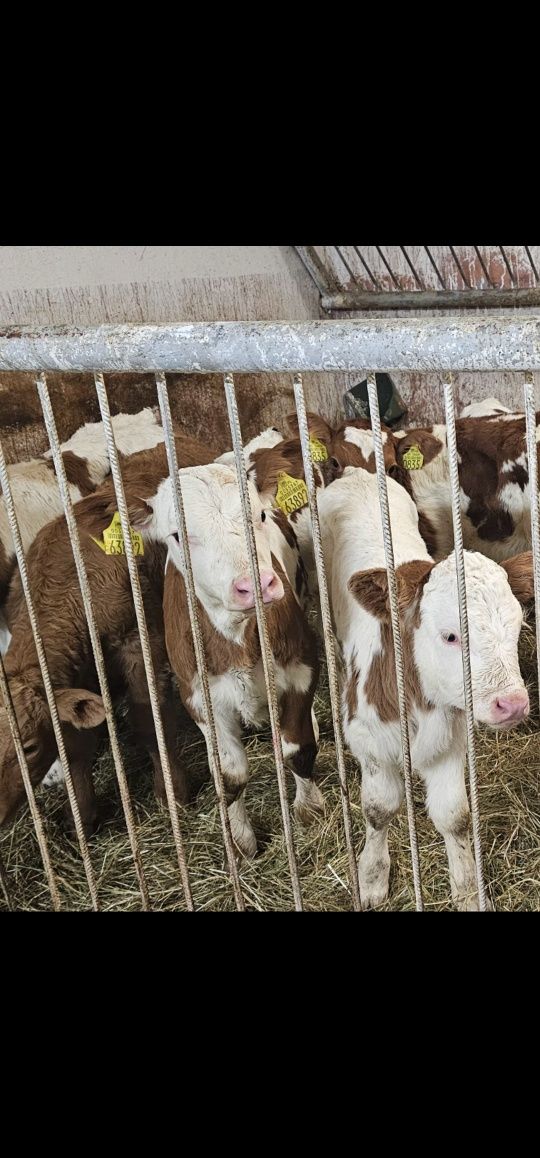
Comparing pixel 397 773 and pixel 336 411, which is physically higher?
pixel 336 411

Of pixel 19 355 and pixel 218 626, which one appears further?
pixel 218 626

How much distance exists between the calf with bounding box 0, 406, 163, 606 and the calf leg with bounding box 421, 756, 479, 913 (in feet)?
7.47

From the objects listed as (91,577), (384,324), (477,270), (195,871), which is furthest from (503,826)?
(477,270)

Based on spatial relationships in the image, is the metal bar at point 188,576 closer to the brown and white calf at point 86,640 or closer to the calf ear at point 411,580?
the calf ear at point 411,580

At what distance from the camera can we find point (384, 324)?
6.97ft

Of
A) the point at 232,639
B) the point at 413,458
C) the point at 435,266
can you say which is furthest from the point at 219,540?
the point at 435,266

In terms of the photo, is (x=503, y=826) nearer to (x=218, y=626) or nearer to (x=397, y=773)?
(x=397, y=773)

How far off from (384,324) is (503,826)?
2.13 metres

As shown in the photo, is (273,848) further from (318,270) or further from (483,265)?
(318,270)

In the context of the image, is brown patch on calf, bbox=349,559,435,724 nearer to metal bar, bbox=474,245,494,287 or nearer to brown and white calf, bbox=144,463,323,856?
brown and white calf, bbox=144,463,323,856

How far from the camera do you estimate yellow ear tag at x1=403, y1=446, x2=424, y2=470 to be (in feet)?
15.9

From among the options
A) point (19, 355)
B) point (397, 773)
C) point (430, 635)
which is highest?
point (19, 355)

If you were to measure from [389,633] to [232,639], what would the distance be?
550 millimetres

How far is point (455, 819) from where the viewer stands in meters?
3.12
